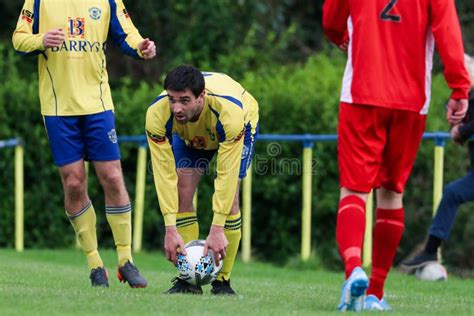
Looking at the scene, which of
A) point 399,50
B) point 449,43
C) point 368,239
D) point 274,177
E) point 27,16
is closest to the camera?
point 449,43

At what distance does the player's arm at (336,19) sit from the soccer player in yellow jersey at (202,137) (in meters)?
0.85

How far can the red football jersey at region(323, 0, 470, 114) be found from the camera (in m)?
6.56

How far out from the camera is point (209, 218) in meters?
14.0

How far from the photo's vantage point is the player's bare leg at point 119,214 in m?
8.30

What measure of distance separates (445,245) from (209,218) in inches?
113

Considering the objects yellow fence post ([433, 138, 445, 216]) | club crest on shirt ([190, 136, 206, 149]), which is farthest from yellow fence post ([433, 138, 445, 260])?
club crest on shirt ([190, 136, 206, 149])

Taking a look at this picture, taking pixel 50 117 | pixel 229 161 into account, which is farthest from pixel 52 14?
pixel 229 161

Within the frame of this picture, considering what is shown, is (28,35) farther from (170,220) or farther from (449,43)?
(449,43)

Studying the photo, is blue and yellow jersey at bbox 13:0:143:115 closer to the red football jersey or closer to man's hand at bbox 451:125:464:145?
the red football jersey

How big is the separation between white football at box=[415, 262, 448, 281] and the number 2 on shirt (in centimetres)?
485

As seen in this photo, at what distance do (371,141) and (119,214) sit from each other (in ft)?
8.51

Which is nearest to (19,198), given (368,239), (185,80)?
(368,239)

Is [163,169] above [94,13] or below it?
below

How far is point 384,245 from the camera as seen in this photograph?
6.92 meters
